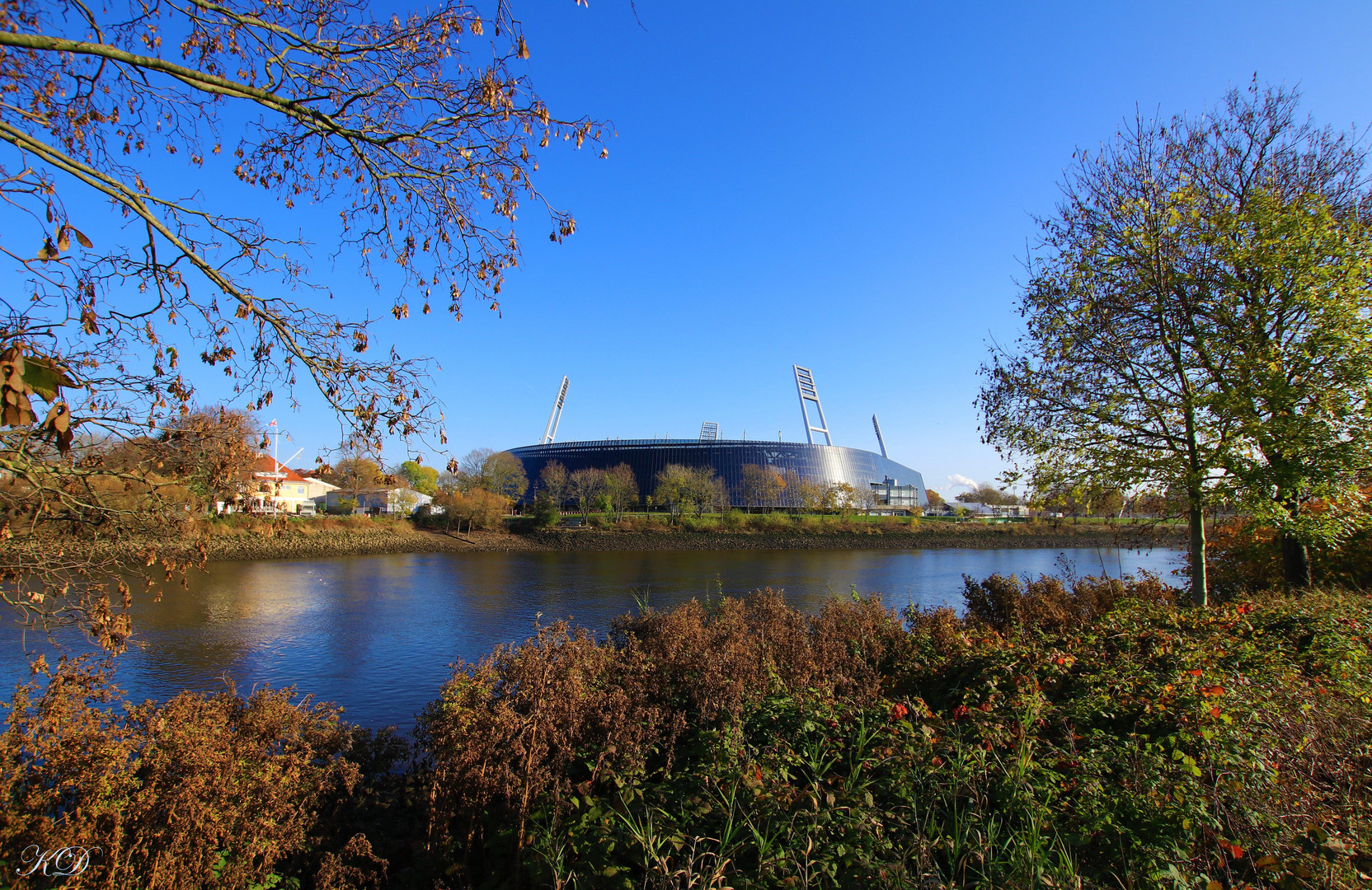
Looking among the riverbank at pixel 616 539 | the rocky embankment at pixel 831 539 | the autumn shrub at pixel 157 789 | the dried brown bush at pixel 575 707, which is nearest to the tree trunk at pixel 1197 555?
the dried brown bush at pixel 575 707

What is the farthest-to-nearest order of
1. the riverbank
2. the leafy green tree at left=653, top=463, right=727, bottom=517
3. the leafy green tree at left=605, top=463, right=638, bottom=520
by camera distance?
the leafy green tree at left=653, top=463, right=727, bottom=517, the leafy green tree at left=605, top=463, right=638, bottom=520, the riverbank

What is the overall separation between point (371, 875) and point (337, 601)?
74.1 ft

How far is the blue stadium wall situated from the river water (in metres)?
45.7

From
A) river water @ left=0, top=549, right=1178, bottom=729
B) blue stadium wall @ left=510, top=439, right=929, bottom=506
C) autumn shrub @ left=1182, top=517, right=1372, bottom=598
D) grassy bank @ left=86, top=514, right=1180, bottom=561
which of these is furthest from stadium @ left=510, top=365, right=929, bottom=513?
autumn shrub @ left=1182, top=517, right=1372, bottom=598

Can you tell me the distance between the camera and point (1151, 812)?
309cm

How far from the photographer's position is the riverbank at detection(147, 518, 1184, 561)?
43969 mm

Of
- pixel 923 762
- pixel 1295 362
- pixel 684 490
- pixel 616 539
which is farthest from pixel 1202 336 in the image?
pixel 684 490

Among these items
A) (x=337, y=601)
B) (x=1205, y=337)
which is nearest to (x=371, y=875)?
(x=1205, y=337)

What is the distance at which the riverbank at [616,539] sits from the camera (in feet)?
144

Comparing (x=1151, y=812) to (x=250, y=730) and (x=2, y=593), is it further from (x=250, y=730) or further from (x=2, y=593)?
(x=2, y=593)

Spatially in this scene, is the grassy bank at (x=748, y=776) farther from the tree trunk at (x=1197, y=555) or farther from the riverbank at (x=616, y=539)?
the riverbank at (x=616, y=539)

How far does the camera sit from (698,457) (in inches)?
3669

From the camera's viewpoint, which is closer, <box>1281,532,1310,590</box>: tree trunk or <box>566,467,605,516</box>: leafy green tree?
<box>1281,532,1310,590</box>: tree trunk

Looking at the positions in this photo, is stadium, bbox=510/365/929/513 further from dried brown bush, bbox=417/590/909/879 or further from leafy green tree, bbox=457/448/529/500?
dried brown bush, bbox=417/590/909/879
